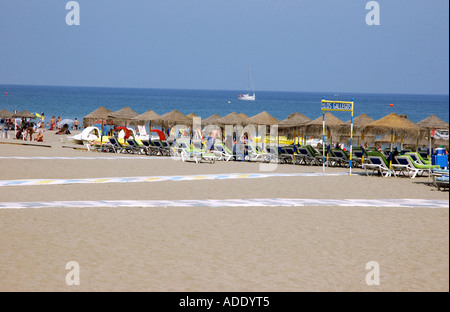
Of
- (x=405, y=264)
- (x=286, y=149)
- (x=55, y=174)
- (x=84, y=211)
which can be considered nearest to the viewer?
(x=405, y=264)

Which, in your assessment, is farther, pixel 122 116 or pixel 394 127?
pixel 122 116

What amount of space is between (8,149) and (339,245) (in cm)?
1820

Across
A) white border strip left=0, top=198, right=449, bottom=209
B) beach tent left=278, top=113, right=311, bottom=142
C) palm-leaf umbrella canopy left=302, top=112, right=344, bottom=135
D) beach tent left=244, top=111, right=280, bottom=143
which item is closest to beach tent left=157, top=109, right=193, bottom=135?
beach tent left=244, top=111, right=280, bottom=143

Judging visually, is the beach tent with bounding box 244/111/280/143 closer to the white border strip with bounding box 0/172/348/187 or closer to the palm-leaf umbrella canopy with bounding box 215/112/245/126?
the palm-leaf umbrella canopy with bounding box 215/112/245/126

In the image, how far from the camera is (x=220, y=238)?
8383 millimetres

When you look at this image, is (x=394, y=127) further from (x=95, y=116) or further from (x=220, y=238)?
(x=95, y=116)

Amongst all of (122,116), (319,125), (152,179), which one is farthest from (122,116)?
(152,179)

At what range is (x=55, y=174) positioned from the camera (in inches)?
622

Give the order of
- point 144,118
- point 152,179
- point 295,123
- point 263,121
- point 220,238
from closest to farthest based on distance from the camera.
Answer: point 220,238, point 152,179, point 295,123, point 263,121, point 144,118

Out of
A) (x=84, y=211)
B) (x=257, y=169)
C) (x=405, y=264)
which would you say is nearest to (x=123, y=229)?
(x=84, y=211)

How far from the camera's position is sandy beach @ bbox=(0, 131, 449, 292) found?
6.35 meters

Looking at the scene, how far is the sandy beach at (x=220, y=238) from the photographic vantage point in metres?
6.35
